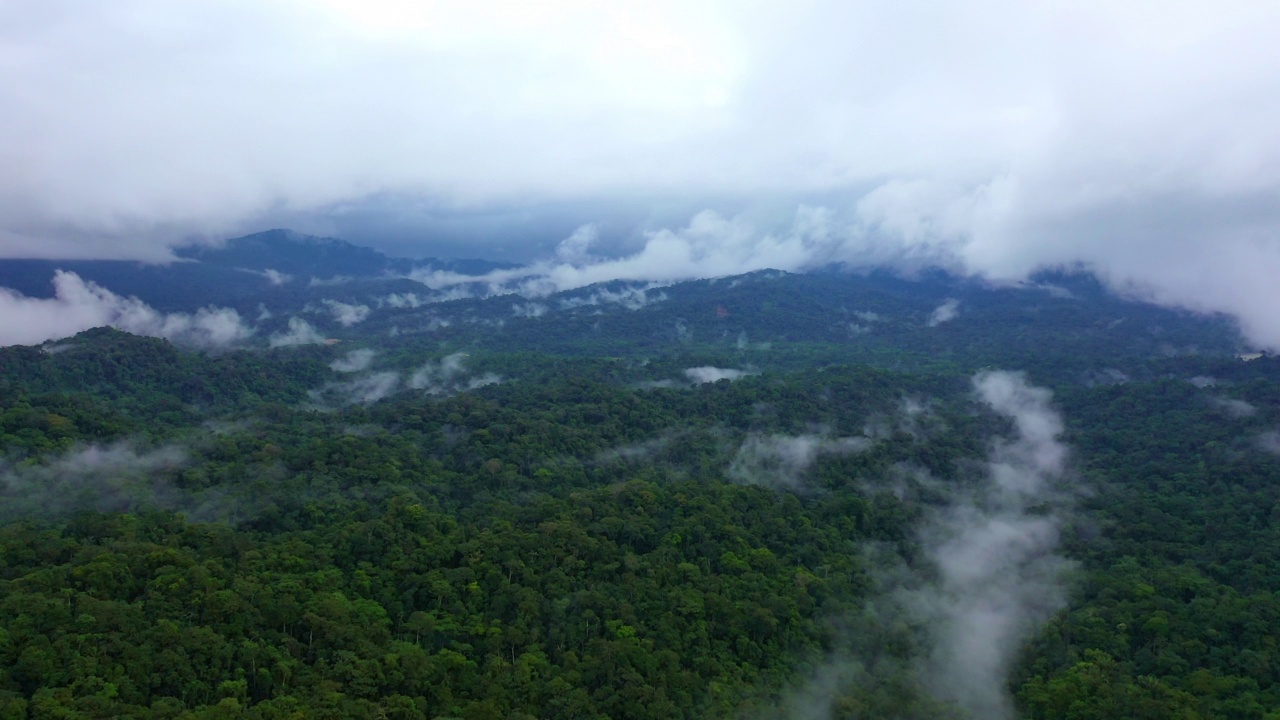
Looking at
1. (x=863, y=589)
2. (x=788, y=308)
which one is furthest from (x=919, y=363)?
(x=863, y=589)

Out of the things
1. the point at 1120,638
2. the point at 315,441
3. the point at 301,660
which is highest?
the point at 315,441

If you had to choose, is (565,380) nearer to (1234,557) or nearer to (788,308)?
(1234,557)

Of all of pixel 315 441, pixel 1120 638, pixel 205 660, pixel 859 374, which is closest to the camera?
pixel 205 660

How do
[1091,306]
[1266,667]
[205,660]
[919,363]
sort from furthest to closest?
[1091,306] < [919,363] < [1266,667] < [205,660]

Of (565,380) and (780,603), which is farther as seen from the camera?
(565,380)

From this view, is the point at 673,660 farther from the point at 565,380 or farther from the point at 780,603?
the point at 565,380

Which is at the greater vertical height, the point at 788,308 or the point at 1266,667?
the point at 788,308

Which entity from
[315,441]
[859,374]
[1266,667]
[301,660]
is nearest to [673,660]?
[301,660]
